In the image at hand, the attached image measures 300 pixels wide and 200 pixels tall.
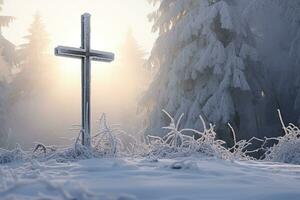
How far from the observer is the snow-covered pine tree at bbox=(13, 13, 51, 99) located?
27.9 m

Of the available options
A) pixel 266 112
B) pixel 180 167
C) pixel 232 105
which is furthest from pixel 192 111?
pixel 180 167

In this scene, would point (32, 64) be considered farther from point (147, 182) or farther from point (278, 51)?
point (147, 182)

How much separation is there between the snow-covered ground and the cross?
296 centimetres

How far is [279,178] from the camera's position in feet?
11.5

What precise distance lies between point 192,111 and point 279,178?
10.5m

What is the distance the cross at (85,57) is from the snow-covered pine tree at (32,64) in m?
21.1

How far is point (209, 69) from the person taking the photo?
14477 mm

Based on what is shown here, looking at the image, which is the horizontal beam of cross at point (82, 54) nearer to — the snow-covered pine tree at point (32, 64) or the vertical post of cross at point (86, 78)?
the vertical post of cross at point (86, 78)

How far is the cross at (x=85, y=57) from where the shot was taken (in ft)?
22.4

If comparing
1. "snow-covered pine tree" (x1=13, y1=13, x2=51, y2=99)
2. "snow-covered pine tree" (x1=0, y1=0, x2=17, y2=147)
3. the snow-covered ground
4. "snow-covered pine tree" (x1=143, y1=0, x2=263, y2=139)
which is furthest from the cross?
"snow-covered pine tree" (x1=13, y1=13, x2=51, y2=99)

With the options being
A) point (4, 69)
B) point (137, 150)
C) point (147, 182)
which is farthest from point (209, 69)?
point (4, 69)

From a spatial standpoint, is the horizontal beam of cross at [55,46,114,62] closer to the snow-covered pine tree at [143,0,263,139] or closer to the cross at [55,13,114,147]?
the cross at [55,13,114,147]

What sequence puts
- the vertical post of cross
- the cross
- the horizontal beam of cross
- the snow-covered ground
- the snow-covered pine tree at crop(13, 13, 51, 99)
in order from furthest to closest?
1. the snow-covered pine tree at crop(13, 13, 51, 99)
2. the vertical post of cross
3. the cross
4. the horizontal beam of cross
5. the snow-covered ground

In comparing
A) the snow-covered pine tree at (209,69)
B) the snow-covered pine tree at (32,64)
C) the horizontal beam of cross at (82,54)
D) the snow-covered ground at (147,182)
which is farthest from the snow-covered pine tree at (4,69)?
the snow-covered ground at (147,182)
